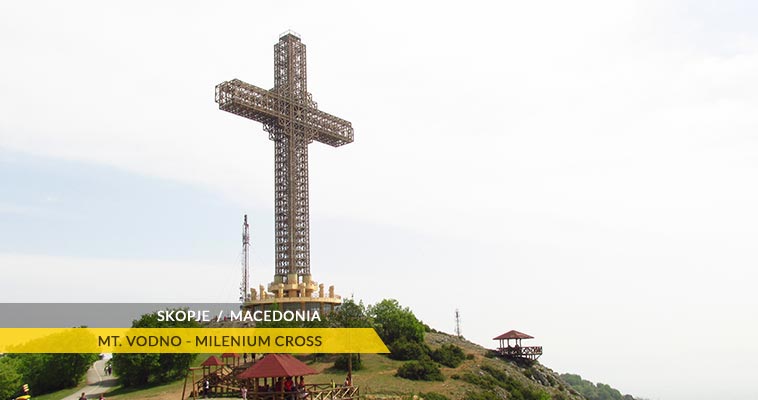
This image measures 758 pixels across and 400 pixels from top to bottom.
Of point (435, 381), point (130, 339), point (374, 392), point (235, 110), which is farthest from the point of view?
point (235, 110)

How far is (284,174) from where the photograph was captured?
6519 centimetres

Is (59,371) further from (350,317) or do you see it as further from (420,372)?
(420,372)

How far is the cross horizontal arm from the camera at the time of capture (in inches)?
2412

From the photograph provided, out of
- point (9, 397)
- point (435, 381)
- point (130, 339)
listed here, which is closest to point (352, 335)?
point (435, 381)

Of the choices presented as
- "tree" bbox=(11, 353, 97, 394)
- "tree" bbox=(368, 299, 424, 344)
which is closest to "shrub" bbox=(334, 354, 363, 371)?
"tree" bbox=(368, 299, 424, 344)

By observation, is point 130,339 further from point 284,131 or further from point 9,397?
point 284,131

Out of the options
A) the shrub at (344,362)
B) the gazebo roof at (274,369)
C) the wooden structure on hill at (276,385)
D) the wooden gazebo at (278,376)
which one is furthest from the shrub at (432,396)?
the gazebo roof at (274,369)

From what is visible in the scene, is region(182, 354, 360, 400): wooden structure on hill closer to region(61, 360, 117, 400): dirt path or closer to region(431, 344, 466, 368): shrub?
region(61, 360, 117, 400): dirt path

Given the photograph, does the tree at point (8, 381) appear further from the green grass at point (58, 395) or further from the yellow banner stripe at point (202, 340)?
the yellow banner stripe at point (202, 340)

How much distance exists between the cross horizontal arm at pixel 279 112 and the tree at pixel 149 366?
70.6ft

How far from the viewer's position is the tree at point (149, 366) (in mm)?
52094

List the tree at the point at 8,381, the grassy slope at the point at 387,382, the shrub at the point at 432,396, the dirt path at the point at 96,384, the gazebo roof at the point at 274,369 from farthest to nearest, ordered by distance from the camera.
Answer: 1. the tree at the point at 8,381
2. the dirt path at the point at 96,384
3. the grassy slope at the point at 387,382
4. the shrub at the point at 432,396
5. the gazebo roof at the point at 274,369

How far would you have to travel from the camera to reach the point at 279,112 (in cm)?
6475

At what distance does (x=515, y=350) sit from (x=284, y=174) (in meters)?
30.7
